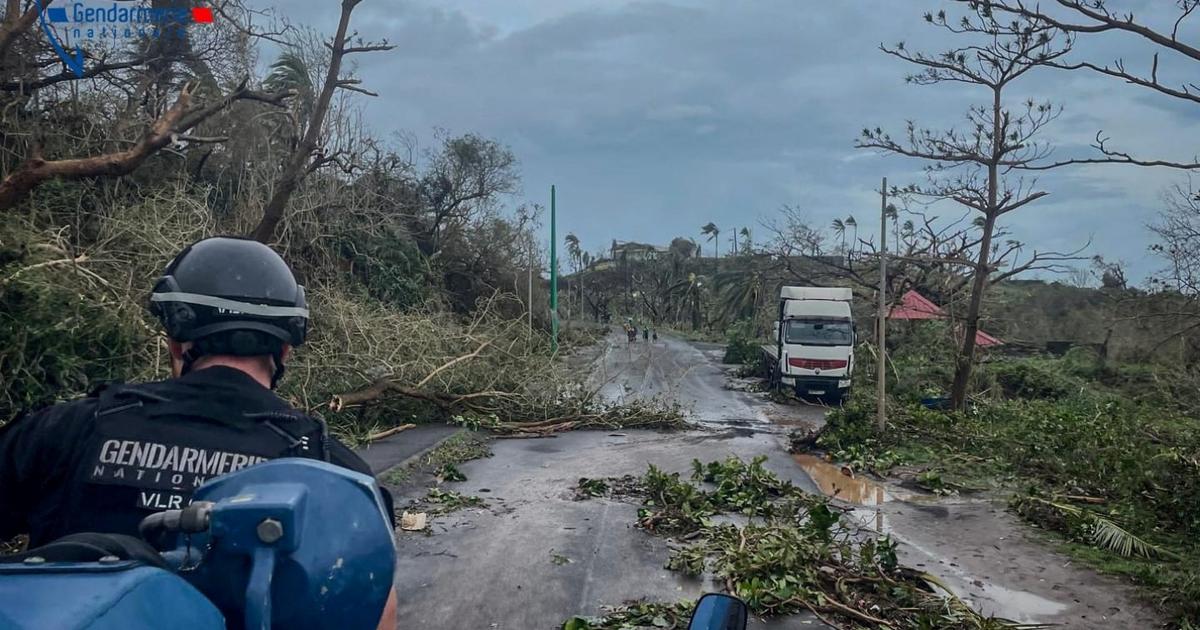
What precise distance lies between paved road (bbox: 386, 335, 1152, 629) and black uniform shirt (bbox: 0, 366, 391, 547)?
4197 mm

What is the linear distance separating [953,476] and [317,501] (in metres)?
12.8

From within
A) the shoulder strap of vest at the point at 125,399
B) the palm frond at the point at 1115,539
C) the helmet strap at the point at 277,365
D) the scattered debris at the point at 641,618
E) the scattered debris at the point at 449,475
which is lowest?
the scattered debris at the point at 449,475

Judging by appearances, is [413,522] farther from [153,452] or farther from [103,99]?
[103,99]

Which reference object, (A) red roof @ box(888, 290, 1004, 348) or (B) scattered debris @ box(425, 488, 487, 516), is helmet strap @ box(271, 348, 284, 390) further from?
(A) red roof @ box(888, 290, 1004, 348)

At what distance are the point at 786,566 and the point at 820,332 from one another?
709 inches

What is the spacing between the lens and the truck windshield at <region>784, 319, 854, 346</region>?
78.8ft

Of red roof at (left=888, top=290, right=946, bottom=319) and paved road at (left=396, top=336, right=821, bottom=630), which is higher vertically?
red roof at (left=888, top=290, right=946, bottom=319)

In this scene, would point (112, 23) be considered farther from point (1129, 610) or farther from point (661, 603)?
point (1129, 610)

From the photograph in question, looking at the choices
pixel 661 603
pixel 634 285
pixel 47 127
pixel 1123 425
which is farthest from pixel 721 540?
pixel 634 285

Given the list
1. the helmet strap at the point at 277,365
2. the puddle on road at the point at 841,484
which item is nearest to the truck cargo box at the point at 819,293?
the puddle on road at the point at 841,484

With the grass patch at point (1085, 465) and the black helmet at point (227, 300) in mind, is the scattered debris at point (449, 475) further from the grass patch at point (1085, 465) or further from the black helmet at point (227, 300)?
the black helmet at point (227, 300)

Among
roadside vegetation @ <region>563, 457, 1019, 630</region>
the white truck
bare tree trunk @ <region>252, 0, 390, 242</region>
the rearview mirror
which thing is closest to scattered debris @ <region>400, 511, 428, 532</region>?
roadside vegetation @ <region>563, 457, 1019, 630</region>

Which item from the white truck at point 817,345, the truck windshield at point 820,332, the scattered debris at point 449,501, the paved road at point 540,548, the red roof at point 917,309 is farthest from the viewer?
the red roof at point 917,309

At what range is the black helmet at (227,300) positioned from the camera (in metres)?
2.02
